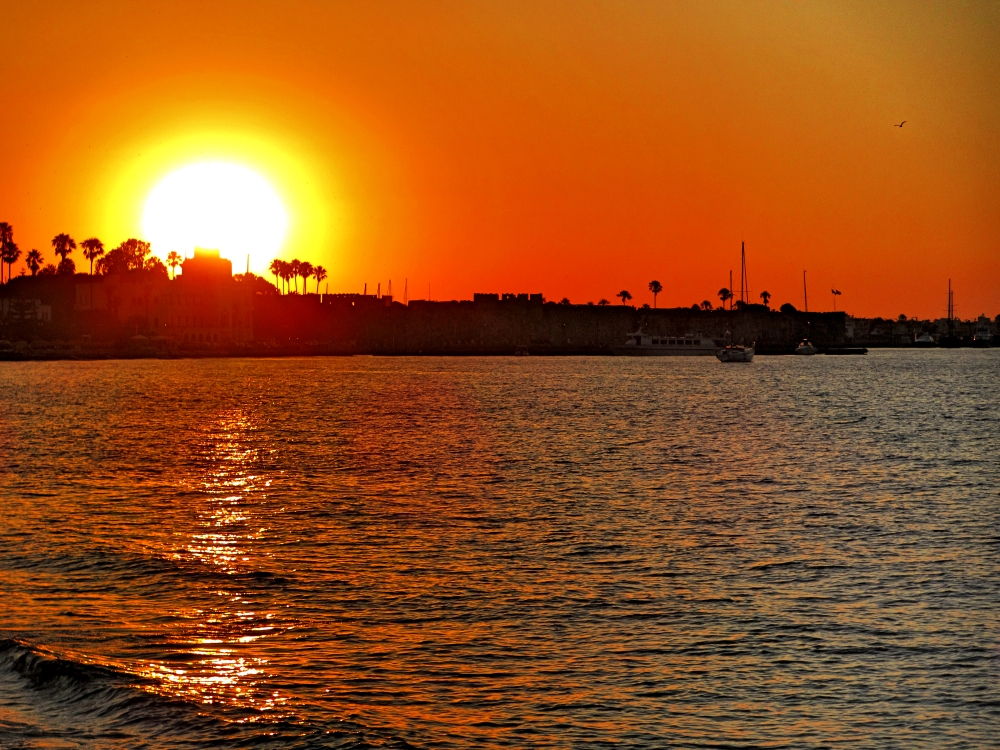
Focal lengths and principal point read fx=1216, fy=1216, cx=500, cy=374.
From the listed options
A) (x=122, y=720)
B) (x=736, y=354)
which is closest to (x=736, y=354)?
(x=736, y=354)

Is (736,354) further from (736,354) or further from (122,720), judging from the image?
(122,720)

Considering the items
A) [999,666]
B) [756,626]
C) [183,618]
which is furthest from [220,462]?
[999,666]

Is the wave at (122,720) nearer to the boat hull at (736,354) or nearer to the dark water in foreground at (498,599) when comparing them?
the dark water in foreground at (498,599)

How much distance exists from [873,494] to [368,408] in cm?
4728

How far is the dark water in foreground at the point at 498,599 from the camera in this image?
12.5 m

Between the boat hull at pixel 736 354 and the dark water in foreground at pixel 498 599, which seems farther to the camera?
the boat hull at pixel 736 354

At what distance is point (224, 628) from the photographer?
1600 centimetres

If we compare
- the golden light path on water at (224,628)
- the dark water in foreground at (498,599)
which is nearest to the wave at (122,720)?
the dark water in foreground at (498,599)

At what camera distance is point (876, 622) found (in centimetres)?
1645

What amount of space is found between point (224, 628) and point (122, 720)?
3.62 meters

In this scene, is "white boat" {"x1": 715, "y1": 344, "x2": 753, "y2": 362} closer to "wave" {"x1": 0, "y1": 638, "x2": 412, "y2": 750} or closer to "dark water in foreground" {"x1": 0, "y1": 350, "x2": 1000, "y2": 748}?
"dark water in foreground" {"x1": 0, "y1": 350, "x2": 1000, "y2": 748}

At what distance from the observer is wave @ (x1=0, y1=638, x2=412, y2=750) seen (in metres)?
11.7

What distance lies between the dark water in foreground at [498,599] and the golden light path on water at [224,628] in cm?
7

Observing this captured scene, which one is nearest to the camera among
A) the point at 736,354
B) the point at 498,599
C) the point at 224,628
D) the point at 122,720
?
the point at 122,720
